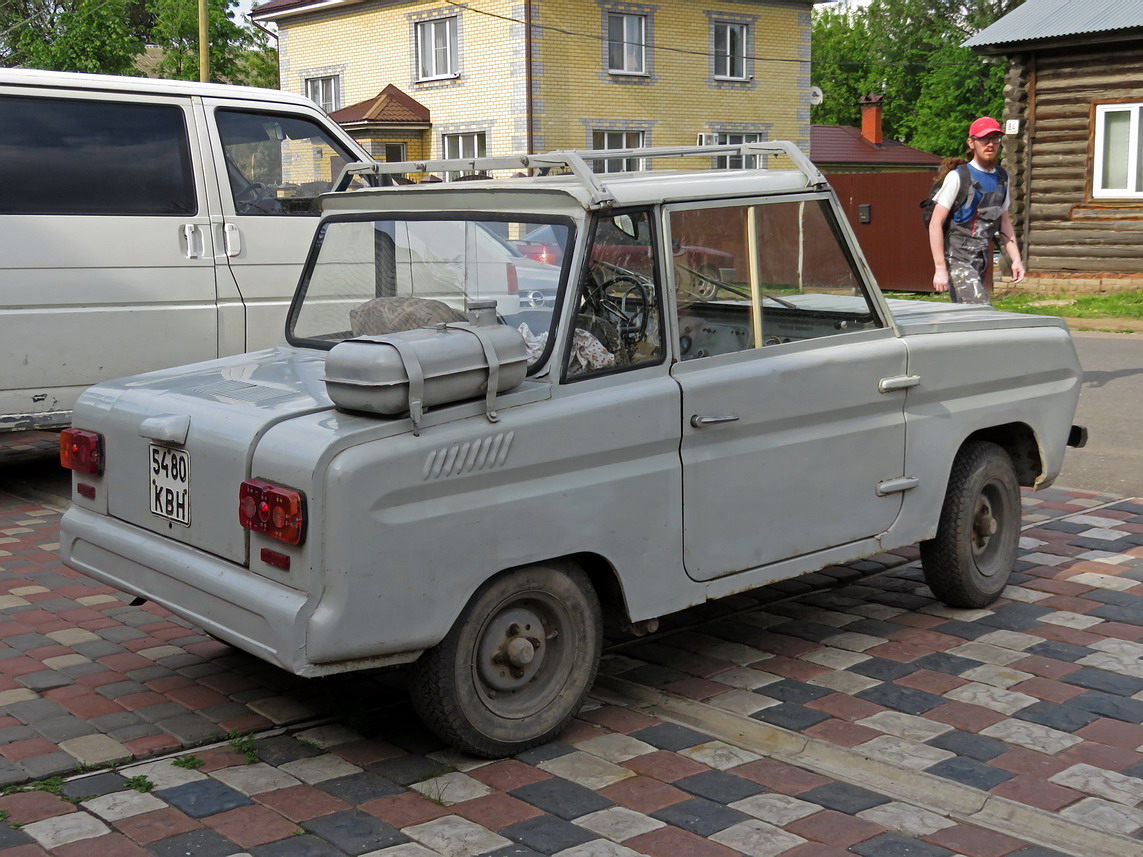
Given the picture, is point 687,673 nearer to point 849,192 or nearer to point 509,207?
point 509,207

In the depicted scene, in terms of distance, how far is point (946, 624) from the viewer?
5441 mm

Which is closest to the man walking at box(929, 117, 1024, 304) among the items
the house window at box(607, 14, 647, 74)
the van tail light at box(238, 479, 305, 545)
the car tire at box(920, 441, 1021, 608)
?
the car tire at box(920, 441, 1021, 608)

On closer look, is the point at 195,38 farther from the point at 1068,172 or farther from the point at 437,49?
the point at 1068,172

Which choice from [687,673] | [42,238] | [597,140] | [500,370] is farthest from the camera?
[597,140]

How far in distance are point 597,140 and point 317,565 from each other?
33.8 meters

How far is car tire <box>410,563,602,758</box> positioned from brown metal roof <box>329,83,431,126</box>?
33754 millimetres

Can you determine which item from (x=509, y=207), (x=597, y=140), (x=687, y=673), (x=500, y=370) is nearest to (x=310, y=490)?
(x=500, y=370)

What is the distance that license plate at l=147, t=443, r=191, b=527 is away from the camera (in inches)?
161

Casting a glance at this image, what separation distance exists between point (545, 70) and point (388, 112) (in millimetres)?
4872

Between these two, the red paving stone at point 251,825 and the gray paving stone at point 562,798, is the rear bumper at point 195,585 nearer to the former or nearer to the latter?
the red paving stone at point 251,825

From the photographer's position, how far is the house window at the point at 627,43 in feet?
120

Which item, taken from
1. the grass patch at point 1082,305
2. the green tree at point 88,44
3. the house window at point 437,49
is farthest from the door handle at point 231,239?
the green tree at point 88,44

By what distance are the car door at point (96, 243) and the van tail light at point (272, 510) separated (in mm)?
4174

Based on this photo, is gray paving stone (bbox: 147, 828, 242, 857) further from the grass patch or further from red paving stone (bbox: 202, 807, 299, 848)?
the grass patch
